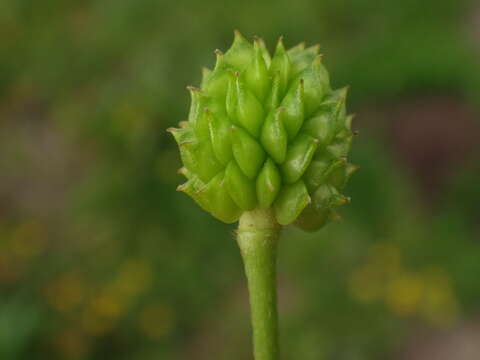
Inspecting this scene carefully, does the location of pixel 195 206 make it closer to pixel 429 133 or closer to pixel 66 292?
pixel 66 292

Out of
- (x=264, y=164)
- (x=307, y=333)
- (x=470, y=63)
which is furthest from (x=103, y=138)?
(x=264, y=164)

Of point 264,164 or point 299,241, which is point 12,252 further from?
point 264,164

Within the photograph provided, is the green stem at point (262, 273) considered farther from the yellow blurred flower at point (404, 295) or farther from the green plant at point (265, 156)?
the yellow blurred flower at point (404, 295)

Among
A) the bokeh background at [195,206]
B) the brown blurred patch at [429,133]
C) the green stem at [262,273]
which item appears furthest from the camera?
the brown blurred patch at [429,133]

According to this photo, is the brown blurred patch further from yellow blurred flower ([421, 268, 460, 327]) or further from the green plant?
the green plant

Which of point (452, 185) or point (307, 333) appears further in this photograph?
point (452, 185)

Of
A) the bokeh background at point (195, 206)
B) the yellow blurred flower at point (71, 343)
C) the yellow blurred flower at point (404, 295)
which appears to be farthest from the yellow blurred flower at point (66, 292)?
the yellow blurred flower at point (404, 295)
